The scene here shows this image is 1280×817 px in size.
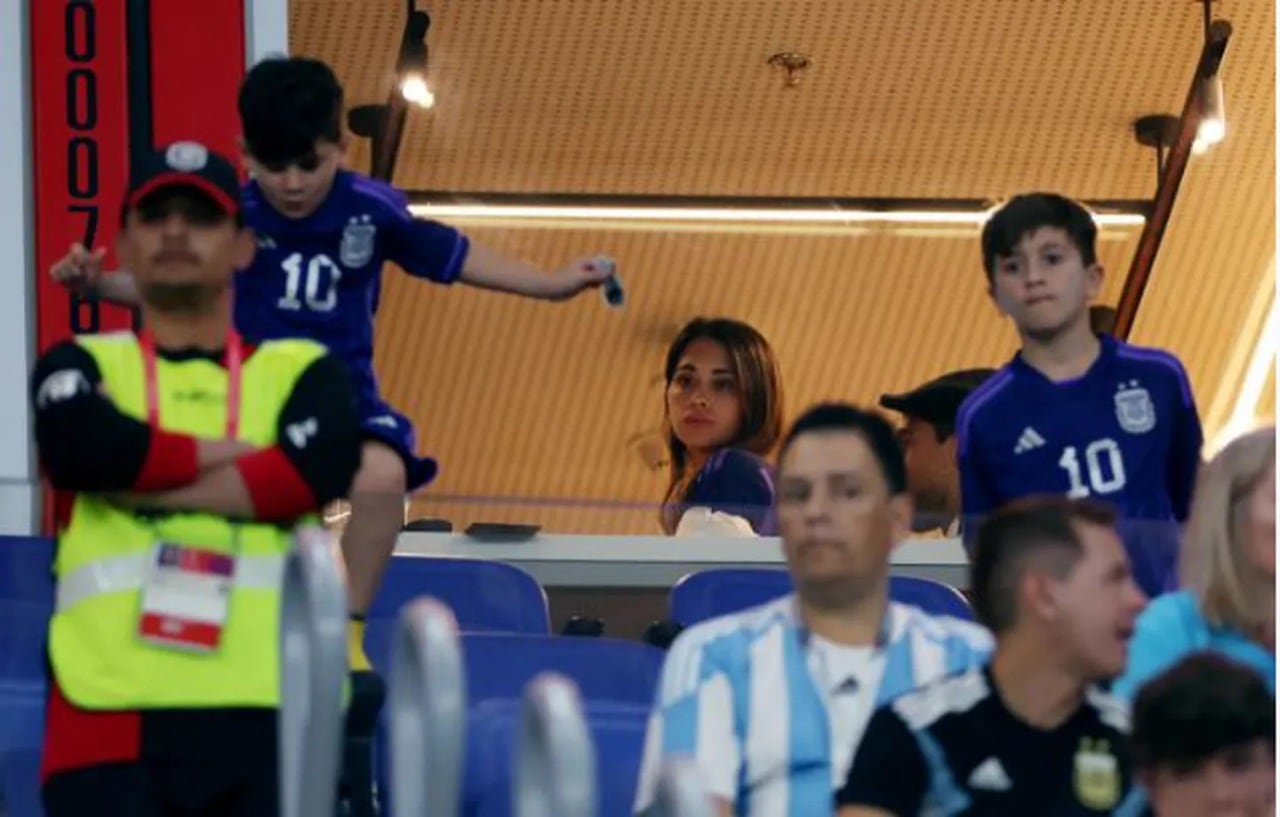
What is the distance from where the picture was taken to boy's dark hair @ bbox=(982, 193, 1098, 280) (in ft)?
18.0

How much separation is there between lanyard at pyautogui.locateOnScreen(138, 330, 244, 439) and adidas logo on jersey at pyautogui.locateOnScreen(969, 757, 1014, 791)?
1066 millimetres

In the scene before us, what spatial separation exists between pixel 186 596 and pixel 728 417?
2.97 m

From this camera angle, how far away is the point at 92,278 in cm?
498

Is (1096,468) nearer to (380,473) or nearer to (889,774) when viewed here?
(380,473)

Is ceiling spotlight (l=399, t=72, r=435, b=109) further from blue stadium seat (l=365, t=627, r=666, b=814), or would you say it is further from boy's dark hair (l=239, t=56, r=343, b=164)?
boy's dark hair (l=239, t=56, r=343, b=164)

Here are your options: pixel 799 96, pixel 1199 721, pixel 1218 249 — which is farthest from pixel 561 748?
pixel 1218 249

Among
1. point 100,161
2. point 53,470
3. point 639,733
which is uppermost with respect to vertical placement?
point 100,161

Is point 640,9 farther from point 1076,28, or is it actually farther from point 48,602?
point 48,602

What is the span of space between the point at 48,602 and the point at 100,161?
1.58 m

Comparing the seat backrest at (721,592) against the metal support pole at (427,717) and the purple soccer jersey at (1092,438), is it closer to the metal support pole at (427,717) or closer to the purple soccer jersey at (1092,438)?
the purple soccer jersey at (1092,438)

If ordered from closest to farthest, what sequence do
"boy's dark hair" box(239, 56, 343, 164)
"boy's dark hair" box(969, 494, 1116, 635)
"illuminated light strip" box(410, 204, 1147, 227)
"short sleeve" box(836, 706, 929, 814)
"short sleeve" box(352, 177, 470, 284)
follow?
"short sleeve" box(836, 706, 929, 814) < "boy's dark hair" box(969, 494, 1116, 635) < "boy's dark hair" box(239, 56, 343, 164) < "short sleeve" box(352, 177, 470, 284) < "illuminated light strip" box(410, 204, 1147, 227)

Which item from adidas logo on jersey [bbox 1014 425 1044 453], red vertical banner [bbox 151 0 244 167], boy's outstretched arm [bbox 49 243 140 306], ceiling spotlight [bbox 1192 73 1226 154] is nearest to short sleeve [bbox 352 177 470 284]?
boy's outstretched arm [bbox 49 243 140 306]

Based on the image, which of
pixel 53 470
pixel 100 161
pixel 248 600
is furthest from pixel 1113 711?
pixel 100 161

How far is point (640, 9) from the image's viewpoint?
1072 centimetres
